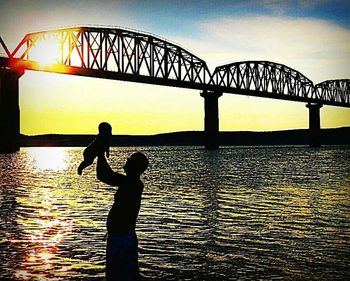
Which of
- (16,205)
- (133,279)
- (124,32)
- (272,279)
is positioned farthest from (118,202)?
(124,32)

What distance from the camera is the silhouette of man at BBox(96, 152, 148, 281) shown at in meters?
7.97

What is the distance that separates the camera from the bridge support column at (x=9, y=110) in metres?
110

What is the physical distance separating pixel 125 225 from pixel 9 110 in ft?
349

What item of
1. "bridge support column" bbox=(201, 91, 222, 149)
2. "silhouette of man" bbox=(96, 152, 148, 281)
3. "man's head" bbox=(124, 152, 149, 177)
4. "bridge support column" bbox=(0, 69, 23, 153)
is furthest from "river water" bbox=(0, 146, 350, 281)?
"bridge support column" bbox=(201, 91, 222, 149)

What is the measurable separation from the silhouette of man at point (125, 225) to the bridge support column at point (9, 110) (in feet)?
346

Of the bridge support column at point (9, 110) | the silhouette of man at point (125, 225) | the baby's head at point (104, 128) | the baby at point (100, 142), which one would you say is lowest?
the silhouette of man at point (125, 225)

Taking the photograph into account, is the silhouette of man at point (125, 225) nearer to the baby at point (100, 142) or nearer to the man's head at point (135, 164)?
the man's head at point (135, 164)

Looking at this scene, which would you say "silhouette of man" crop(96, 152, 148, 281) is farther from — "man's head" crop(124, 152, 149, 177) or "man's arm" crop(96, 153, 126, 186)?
"man's arm" crop(96, 153, 126, 186)

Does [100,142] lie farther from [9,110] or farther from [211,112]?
[211,112]

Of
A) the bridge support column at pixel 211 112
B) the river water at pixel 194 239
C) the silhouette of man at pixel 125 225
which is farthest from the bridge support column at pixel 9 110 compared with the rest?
the silhouette of man at pixel 125 225

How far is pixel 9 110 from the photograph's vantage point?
361 ft

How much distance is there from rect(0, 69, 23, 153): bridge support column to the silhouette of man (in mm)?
105575

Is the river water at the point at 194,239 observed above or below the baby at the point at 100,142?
below

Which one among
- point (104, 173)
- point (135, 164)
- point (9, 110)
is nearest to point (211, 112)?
point (9, 110)
